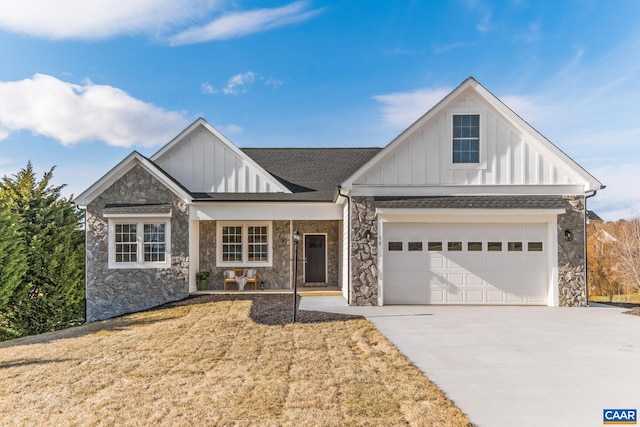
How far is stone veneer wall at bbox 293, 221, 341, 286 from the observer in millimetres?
16781

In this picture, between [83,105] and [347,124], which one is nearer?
[83,105]

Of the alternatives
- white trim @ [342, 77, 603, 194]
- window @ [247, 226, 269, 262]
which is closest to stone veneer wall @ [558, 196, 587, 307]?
white trim @ [342, 77, 603, 194]

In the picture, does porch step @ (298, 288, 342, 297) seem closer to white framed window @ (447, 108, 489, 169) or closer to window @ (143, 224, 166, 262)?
window @ (143, 224, 166, 262)

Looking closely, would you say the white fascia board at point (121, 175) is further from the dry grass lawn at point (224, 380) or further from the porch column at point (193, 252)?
the dry grass lawn at point (224, 380)

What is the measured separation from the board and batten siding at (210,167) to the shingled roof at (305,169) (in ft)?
1.29

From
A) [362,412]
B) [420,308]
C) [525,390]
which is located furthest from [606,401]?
[420,308]

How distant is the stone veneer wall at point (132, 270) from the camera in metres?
14.5

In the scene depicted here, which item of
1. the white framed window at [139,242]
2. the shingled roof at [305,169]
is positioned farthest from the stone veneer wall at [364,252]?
the white framed window at [139,242]

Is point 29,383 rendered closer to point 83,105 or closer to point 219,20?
point 219,20

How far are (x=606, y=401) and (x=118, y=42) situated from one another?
57.0 feet

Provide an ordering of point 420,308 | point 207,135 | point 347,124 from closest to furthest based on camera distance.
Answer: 1. point 420,308
2. point 207,135
3. point 347,124

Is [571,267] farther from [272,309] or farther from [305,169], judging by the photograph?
[305,169]

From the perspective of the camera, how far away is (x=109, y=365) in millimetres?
7203

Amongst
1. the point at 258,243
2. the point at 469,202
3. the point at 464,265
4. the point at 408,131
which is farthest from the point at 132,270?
the point at 469,202
